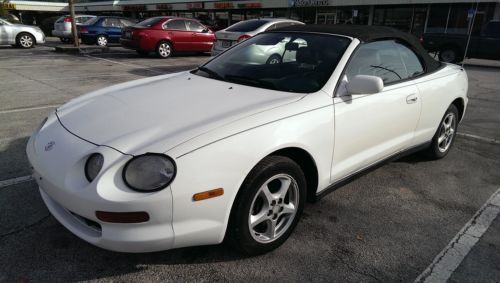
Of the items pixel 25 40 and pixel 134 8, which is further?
pixel 134 8

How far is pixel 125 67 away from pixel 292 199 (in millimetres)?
9751

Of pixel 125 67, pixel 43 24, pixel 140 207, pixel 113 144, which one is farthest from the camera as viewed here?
pixel 43 24

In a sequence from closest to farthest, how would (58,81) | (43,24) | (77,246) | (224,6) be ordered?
(77,246) < (58,81) < (43,24) < (224,6)

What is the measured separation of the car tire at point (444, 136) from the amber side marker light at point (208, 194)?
3010 millimetres

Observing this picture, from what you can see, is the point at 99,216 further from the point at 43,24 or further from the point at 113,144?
the point at 43,24

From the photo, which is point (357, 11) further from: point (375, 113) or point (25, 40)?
point (375, 113)

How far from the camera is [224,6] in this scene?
36.1m

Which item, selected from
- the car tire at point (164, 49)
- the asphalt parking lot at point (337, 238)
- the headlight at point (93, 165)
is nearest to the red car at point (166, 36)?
the car tire at point (164, 49)

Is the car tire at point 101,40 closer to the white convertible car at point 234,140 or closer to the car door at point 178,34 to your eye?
the car door at point 178,34

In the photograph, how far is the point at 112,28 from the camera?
1814cm

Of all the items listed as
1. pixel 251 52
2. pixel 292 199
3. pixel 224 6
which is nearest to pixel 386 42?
pixel 251 52

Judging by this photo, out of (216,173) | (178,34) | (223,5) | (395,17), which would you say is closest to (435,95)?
(216,173)

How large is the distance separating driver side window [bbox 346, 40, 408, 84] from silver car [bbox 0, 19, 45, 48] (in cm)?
1679

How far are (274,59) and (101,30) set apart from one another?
16.8 meters
